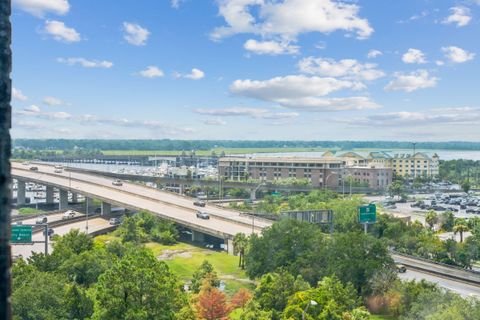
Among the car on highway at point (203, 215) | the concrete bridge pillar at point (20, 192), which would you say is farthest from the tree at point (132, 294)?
the concrete bridge pillar at point (20, 192)

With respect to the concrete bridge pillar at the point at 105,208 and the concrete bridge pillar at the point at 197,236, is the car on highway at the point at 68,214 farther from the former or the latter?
the concrete bridge pillar at the point at 197,236

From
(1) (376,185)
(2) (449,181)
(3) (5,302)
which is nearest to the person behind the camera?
(3) (5,302)

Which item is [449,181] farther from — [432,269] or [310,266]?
[310,266]

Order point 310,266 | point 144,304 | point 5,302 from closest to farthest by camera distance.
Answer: point 5,302, point 144,304, point 310,266

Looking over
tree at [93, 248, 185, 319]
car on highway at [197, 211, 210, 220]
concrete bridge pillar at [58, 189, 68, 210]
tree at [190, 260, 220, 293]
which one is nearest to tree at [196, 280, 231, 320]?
tree at [93, 248, 185, 319]

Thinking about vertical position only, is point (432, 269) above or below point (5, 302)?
below

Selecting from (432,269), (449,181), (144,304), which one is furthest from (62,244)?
(449,181)
